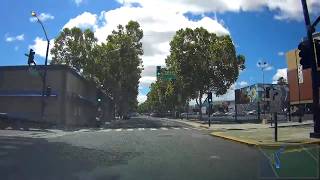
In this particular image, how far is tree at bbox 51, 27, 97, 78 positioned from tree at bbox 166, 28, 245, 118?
1847 cm

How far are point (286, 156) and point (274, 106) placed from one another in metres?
8.39

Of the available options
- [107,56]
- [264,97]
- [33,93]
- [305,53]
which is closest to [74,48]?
[107,56]

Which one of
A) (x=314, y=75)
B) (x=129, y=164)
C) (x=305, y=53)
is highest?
(x=305, y=53)

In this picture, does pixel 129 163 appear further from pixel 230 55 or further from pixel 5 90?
pixel 230 55

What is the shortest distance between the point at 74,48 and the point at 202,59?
25.5 m

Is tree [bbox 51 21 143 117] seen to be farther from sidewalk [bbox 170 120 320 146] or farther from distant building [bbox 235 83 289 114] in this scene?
sidewalk [bbox 170 120 320 146]

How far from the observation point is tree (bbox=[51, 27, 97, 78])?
306 feet

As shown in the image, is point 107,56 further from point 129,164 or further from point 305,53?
point 129,164

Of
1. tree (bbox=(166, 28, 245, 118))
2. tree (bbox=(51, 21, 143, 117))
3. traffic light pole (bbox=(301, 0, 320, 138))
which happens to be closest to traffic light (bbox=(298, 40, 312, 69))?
traffic light pole (bbox=(301, 0, 320, 138))

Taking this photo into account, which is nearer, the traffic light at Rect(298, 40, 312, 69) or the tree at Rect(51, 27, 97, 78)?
the traffic light at Rect(298, 40, 312, 69)

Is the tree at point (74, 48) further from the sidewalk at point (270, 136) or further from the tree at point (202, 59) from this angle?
the sidewalk at point (270, 136)

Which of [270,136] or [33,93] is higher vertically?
[33,93]

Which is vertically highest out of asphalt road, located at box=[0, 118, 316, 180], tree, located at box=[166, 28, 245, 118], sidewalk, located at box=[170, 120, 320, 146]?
tree, located at box=[166, 28, 245, 118]

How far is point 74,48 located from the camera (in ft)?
306
